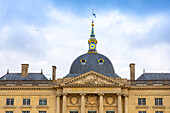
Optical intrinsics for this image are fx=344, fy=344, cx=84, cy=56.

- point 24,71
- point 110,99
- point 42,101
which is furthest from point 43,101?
point 110,99

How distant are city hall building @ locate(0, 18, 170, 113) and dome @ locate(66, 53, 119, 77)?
3663mm

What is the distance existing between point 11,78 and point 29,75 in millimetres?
3999

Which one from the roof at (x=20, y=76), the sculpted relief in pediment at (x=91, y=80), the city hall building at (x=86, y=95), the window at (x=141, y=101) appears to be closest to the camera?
the city hall building at (x=86, y=95)

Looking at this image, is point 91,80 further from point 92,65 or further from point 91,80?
point 92,65

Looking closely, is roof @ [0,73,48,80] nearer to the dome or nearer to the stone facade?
the stone facade

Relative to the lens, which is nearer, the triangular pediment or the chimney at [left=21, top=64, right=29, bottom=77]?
the triangular pediment

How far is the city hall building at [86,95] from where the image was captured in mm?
69188

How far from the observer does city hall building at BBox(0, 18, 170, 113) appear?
69188 mm

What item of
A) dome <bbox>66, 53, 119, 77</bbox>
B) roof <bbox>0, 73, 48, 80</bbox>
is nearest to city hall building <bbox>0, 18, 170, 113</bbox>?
dome <bbox>66, 53, 119, 77</bbox>

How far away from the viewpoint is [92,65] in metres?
75.8

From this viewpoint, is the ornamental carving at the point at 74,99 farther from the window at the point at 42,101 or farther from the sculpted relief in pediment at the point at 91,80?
the window at the point at 42,101

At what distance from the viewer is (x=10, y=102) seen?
71062 millimetres

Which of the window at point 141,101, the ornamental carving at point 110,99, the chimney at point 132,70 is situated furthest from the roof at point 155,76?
the ornamental carving at point 110,99

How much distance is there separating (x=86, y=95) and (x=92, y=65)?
836 centimetres
